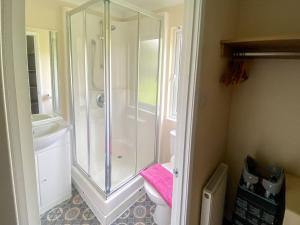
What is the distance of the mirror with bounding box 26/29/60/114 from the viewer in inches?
75.8

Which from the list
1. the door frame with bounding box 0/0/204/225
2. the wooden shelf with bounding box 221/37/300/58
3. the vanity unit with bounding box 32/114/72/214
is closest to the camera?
the door frame with bounding box 0/0/204/225

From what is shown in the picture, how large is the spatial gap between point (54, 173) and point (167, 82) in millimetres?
1593

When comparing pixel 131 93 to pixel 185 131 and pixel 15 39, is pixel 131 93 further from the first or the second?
pixel 15 39

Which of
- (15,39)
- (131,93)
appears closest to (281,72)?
(15,39)

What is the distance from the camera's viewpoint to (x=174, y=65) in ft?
7.57

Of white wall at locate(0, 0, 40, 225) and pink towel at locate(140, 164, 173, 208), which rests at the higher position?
white wall at locate(0, 0, 40, 225)

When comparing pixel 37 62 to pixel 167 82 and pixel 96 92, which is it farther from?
pixel 167 82

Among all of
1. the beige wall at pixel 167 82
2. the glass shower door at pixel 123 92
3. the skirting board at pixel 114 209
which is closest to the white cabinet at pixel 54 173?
the skirting board at pixel 114 209

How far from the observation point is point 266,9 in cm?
146

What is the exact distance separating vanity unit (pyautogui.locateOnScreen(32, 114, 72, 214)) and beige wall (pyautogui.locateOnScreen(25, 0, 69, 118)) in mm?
322

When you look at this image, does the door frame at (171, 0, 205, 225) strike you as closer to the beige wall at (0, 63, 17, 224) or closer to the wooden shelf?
the wooden shelf

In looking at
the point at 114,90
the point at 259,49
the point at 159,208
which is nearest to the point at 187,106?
the point at 259,49

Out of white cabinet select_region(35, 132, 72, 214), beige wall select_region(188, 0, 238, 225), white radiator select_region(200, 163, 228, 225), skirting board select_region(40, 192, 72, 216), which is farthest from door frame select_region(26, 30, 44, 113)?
white radiator select_region(200, 163, 228, 225)

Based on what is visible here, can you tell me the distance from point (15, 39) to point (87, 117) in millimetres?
1967
